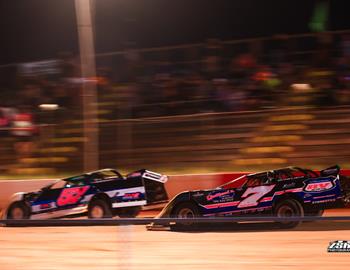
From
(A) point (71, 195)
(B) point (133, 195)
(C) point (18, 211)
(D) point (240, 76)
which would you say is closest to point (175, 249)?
(B) point (133, 195)

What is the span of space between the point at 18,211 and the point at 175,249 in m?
6.89

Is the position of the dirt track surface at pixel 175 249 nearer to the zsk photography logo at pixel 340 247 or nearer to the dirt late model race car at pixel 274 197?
the zsk photography logo at pixel 340 247

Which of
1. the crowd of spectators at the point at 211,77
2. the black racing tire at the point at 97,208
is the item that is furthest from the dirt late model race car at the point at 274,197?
the crowd of spectators at the point at 211,77

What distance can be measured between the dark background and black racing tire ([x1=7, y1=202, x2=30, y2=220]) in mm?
10454

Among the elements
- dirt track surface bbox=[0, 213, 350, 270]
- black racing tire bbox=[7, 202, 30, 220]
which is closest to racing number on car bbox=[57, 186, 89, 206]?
black racing tire bbox=[7, 202, 30, 220]

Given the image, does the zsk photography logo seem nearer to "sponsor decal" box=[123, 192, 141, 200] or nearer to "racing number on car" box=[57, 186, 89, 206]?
"sponsor decal" box=[123, 192, 141, 200]

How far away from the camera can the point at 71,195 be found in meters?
12.8

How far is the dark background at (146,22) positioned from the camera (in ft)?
69.2

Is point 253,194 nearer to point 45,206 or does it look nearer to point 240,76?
point 45,206

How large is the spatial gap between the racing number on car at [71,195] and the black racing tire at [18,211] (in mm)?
781

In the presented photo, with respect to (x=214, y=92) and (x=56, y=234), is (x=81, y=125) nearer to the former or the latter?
(x=214, y=92)

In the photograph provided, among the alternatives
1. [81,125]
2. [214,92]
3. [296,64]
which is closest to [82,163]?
[81,125]

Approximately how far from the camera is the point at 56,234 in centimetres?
700

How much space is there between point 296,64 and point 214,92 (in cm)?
246
